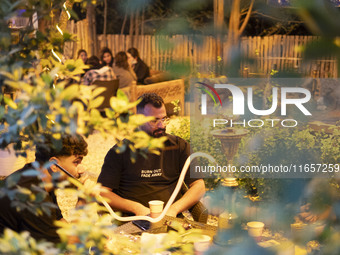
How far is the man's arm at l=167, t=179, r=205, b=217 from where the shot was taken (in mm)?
2863

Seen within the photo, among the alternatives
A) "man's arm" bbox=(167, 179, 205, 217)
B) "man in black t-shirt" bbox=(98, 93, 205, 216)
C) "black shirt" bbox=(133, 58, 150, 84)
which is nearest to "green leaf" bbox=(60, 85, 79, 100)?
"man's arm" bbox=(167, 179, 205, 217)

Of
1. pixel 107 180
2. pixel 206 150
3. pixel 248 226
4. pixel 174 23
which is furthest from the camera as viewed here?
pixel 206 150

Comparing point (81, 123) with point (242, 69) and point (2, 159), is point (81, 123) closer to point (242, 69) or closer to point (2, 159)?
point (242, 69)

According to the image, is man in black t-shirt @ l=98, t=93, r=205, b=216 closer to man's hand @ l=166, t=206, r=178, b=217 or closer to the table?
man's hand @ l=166, t=206, r=178, b=217

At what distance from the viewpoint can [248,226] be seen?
65 centimetres

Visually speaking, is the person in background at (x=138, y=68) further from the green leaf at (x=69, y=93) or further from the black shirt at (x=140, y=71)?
the green leaf at (x=69, y=93)

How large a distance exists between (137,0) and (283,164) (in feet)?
1.33

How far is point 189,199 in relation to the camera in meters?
2.97

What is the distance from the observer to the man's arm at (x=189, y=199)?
9.39 feet

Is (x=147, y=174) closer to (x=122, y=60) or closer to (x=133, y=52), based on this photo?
(x=122, y=60)

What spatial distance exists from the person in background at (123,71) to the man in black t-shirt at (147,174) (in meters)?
6.11

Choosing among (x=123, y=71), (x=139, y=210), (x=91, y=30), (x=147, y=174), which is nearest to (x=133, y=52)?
(x=123, y=71)

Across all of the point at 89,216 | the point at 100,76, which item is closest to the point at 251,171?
the point at 89,216

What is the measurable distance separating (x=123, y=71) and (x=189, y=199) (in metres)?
6.44
